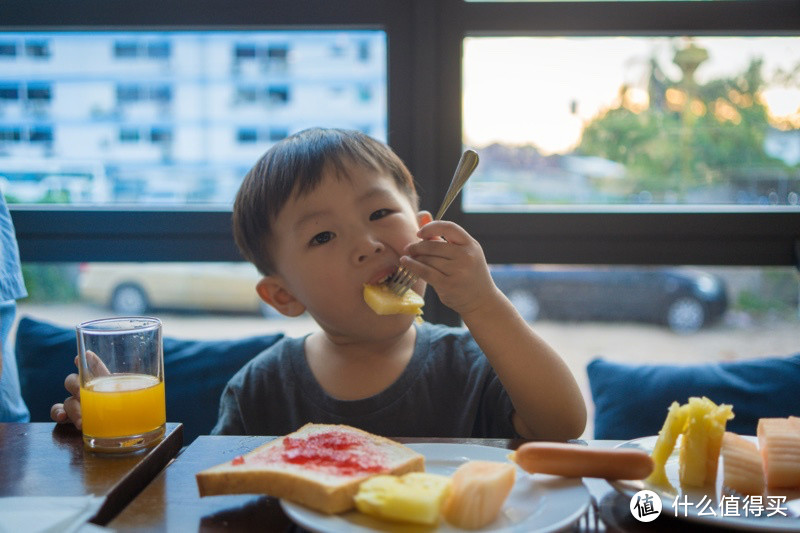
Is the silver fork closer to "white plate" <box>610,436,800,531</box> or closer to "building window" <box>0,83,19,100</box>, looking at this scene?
"white plate" <box>610,436,800,531</box>

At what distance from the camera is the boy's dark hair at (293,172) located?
147 cm

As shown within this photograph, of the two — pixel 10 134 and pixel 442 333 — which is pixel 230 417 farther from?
pixel 10 134

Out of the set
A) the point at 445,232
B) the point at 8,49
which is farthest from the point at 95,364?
the point at 8,49

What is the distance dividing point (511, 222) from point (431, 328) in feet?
2.14

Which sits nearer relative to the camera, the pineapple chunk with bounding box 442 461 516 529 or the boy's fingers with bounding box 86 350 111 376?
the pineapple chunk with bounding box 442 461 516 529

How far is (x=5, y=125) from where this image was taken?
2.33 m

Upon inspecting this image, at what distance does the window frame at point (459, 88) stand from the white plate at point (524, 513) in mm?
1301

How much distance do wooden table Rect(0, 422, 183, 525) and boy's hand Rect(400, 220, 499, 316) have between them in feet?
1.64

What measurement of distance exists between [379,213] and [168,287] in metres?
1.29

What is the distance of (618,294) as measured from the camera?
2.41m

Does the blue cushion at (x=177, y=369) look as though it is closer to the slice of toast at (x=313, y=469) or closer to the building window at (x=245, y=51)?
the slice of toast at (x=313, y=469)

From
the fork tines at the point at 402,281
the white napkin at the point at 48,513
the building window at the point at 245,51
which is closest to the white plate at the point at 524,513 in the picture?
the white napkin at the point at 48,513

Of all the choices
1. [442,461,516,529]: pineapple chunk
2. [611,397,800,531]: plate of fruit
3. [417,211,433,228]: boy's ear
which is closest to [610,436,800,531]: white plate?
[611,397,800,531]: plate of fruit

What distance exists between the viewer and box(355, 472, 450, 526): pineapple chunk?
778 mm
